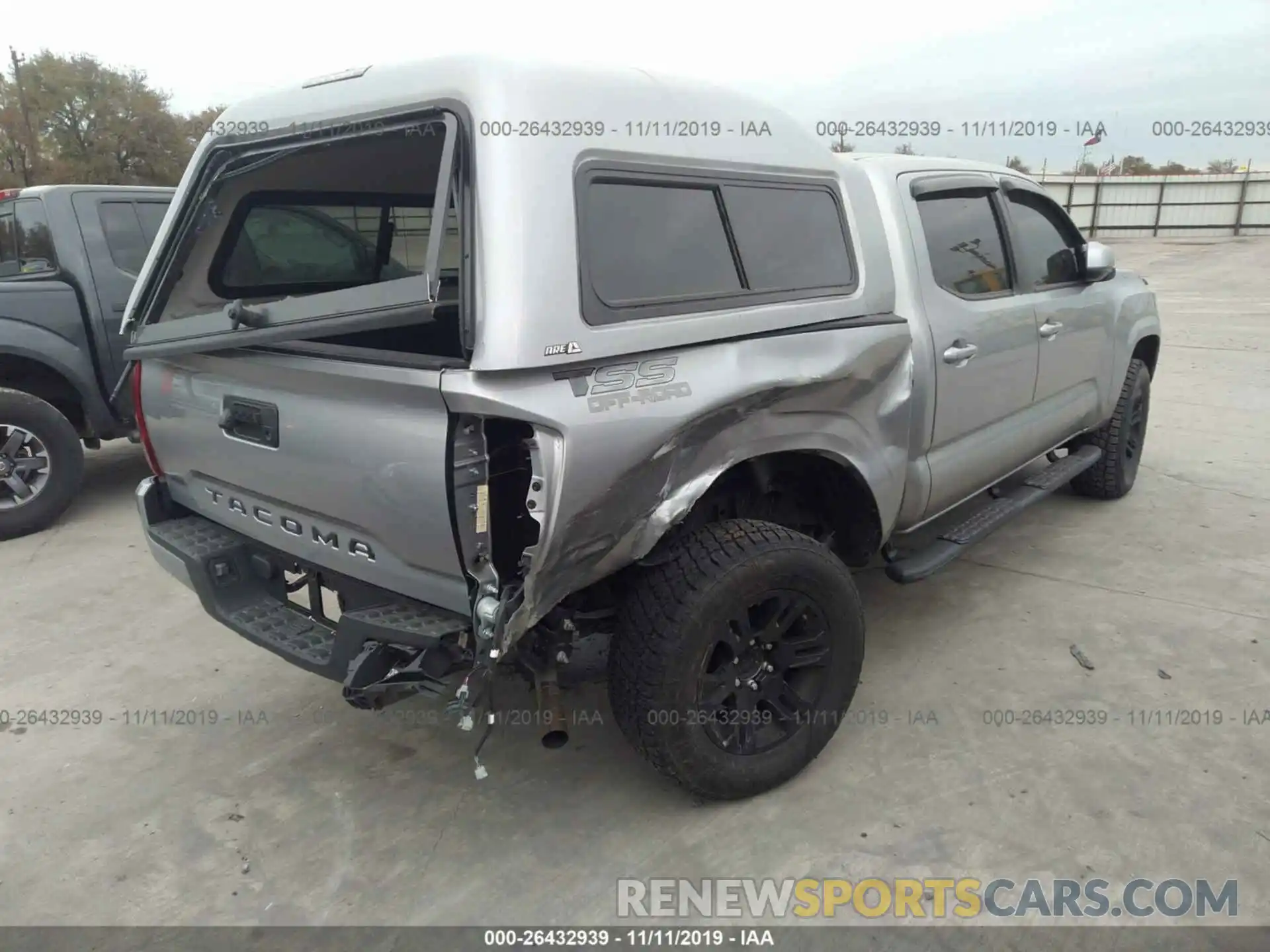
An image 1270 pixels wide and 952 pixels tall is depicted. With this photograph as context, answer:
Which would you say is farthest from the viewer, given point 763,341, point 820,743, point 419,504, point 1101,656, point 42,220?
point 42,220

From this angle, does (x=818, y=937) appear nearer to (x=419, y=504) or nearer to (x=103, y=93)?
(x=419, y=504)

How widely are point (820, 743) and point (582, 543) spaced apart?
45.9 inches

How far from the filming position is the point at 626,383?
2.18 m

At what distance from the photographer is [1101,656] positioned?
3477 mm

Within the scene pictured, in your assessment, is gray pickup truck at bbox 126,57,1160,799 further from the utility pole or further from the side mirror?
the utility pole

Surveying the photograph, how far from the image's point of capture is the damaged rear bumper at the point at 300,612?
7.23 feet

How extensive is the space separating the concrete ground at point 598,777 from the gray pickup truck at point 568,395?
0.28 m

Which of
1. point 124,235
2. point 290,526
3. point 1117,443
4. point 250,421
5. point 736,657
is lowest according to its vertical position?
point 1117,443

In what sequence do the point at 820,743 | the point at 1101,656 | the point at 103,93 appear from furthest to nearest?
the point at 103,93, the point at 1101,656, the point at 820,743

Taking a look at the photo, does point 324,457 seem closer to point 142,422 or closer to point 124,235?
point 142,422

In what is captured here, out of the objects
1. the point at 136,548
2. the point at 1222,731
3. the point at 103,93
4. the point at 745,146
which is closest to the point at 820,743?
the point at 1222,731

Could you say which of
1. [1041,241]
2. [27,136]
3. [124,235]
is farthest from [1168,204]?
[27,136]

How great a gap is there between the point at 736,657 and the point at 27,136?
1574 inches

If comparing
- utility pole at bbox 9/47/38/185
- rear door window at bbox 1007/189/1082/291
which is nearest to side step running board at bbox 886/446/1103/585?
rear door window at bbox 1007/189/1082/291
